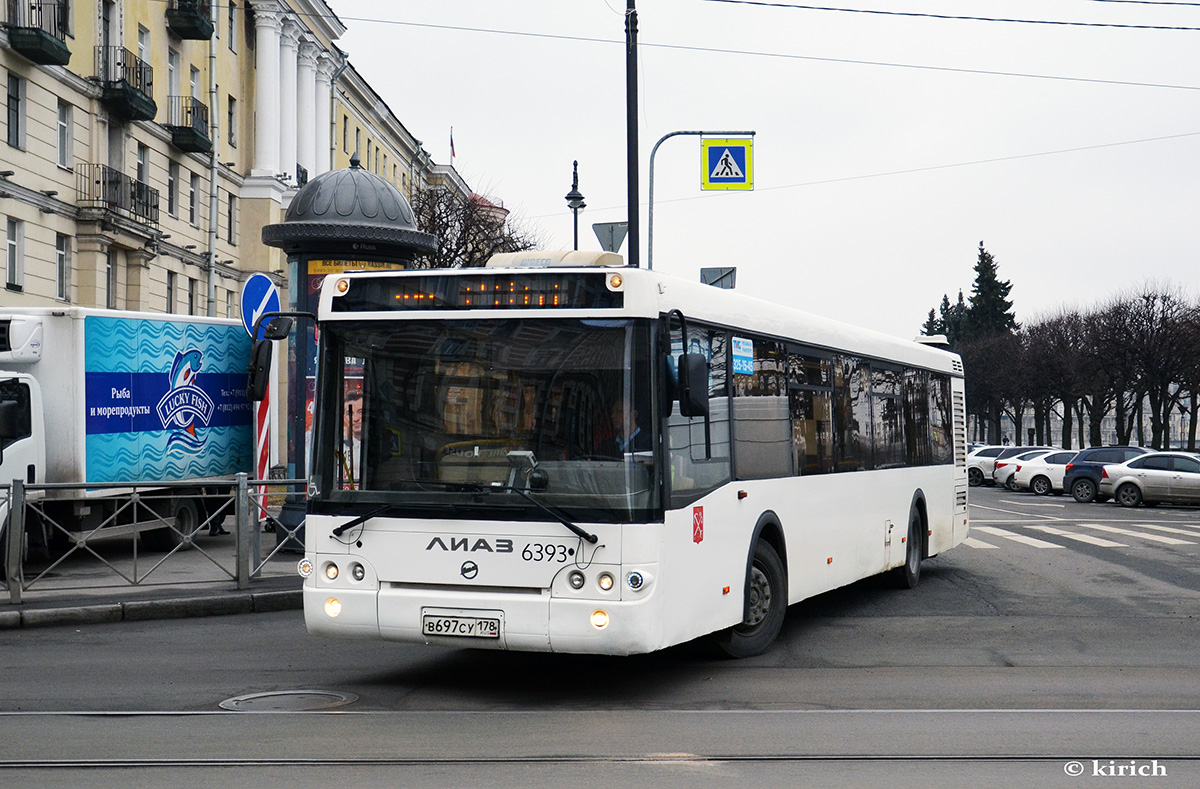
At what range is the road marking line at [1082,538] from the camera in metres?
20.6

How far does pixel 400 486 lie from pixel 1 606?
18.8 feet

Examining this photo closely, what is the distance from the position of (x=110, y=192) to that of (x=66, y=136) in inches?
76.6

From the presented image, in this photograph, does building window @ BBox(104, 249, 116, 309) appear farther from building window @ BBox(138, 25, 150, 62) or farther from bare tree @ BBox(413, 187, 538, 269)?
bare tree @ BBox(413, 187, 538, 269)

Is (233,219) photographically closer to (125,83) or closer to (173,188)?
(173,188)

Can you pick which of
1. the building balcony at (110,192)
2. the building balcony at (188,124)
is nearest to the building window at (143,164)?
the building balcony at (110,192)

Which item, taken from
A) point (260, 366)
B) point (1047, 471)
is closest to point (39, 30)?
point (260, 366)

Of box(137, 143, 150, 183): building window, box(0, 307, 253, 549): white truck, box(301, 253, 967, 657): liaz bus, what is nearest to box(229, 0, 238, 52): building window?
box(137, 143, 150, 183): building window

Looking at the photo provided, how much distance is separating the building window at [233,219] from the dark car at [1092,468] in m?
28.9

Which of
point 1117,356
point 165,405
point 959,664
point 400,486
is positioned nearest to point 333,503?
point 400,486

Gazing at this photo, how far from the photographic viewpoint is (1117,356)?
59.7 m

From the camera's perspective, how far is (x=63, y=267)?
3334cm

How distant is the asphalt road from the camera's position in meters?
6.24

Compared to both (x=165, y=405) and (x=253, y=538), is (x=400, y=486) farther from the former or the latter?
(x=165, y=405)

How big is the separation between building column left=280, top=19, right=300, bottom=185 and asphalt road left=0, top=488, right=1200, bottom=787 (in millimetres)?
40956
